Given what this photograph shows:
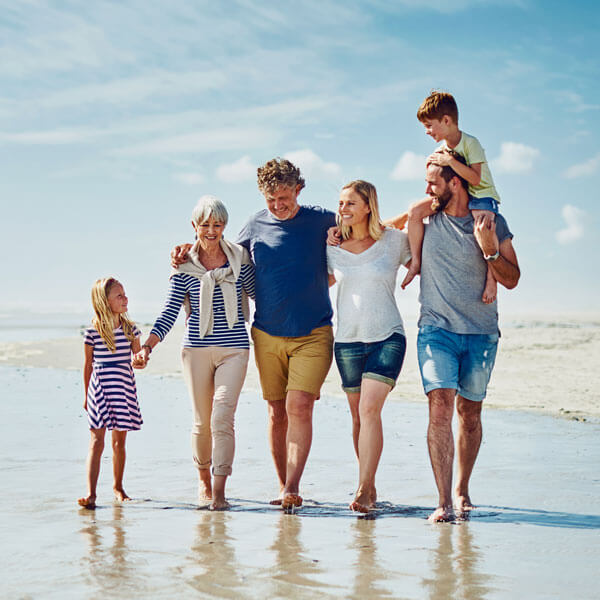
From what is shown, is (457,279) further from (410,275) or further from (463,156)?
(463,156)

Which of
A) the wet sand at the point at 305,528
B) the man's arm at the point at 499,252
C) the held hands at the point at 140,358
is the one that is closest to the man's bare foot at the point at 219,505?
the wet sand at the point at 305,528

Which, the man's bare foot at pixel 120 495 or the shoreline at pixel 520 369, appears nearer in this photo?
the man's bare foot at pixel 120 495

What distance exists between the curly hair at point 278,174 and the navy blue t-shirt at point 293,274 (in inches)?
9.6

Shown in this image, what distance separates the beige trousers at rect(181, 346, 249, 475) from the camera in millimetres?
5625

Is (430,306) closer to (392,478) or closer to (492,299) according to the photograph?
(492,299)

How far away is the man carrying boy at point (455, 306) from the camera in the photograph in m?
5.20

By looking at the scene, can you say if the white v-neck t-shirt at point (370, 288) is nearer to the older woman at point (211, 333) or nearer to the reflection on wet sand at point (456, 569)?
the older woman at point (211, 333)

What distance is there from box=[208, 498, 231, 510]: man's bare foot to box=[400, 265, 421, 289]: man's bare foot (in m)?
1.79

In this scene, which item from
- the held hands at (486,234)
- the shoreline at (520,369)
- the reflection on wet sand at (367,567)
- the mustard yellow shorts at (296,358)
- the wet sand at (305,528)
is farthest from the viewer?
the shoreline at (520,369)

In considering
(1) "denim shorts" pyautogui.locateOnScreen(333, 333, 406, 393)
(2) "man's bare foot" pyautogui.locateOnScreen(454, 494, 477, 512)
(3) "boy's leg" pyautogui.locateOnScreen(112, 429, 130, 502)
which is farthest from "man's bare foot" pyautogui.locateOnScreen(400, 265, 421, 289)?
(3) "boy's leg" pyautogui.locateOnScreen(112, 429, 130, 502)

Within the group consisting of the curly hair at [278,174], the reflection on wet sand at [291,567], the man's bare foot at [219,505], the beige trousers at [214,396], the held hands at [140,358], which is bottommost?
the reflection on wet sand at [291,567]

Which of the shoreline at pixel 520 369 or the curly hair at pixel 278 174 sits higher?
the curly hair at pixel 278 174

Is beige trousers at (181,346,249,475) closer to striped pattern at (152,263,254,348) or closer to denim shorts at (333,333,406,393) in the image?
striped pattern at (152,263,254,348)

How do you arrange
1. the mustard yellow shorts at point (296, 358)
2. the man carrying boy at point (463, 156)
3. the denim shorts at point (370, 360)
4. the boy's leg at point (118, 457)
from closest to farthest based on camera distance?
the man carrying boy at point (463, 156), the denim shorts at point (370, 360), the mustard yellow shorts at point (296, 358), the boy's leg at point (118, 457)
